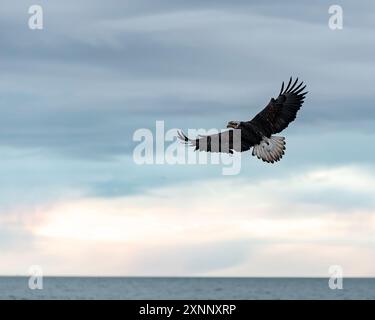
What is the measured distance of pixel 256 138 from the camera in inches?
1256

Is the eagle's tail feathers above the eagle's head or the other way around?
the other way around

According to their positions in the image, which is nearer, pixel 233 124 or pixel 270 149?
pixel 270 149

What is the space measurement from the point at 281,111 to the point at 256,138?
2.33 m

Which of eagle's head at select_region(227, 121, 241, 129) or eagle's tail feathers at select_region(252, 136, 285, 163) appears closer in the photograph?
eagle's tail feathers at select_region(252, 136, 285, 163)

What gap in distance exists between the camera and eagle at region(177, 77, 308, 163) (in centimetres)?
3142

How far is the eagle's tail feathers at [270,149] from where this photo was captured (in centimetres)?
3108

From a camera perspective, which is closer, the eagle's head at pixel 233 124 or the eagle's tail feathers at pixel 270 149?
the eagle's tail feathers at pixel 270 149

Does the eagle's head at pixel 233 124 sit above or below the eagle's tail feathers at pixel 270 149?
above

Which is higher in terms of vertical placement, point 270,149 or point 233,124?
point 233,124

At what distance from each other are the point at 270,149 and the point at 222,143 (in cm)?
158

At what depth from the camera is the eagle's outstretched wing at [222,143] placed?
103 feet

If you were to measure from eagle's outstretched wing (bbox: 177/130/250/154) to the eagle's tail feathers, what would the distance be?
0.42 meters
